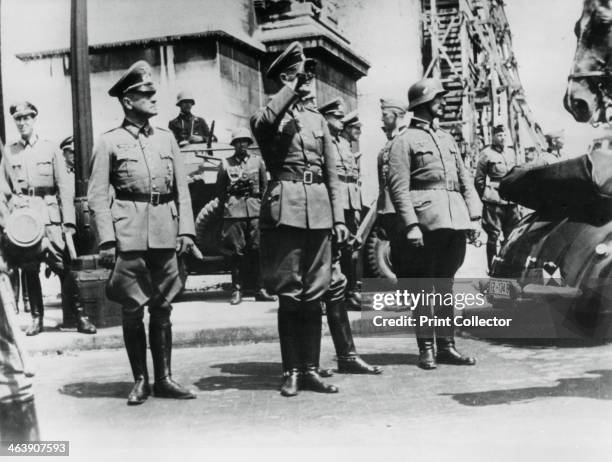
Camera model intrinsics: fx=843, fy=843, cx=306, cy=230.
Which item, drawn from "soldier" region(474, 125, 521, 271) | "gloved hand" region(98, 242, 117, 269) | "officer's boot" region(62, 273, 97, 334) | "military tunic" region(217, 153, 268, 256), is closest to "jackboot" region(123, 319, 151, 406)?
"gloved hand" region(98, 242, 117, 269)

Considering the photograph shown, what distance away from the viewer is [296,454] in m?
4.05

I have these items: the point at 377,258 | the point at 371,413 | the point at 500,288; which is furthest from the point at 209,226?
the point at 371,413

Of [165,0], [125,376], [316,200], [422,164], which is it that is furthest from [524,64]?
[165,0]

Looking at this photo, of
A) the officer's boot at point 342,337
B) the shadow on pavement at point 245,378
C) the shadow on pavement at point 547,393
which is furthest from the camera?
the officer's boot at point 342,337

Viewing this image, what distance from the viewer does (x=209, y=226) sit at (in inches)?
351

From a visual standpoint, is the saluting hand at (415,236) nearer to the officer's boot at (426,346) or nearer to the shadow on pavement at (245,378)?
the officer's boot at (426,346)

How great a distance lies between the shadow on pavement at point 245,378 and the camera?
16.6ft

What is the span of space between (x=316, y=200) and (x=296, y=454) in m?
1.52

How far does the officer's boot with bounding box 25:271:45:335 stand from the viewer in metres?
6.96

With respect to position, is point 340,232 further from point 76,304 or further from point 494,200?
point 494,200

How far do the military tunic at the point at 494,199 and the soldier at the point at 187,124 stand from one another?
3.51 m

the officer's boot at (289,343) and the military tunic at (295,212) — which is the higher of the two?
the military tunic at (295,212)

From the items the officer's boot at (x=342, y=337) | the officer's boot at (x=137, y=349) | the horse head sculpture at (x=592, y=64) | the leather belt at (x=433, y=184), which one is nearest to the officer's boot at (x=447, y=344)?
the officer's boot at (x=342, y=337)

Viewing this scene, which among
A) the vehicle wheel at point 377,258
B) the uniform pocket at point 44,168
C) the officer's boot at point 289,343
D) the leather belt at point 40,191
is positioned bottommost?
the officer's boot at point 289,343
